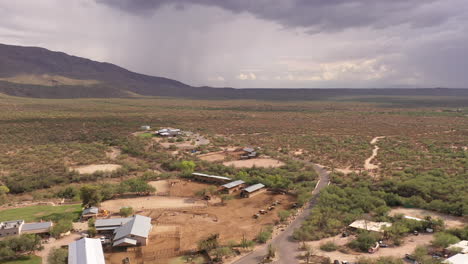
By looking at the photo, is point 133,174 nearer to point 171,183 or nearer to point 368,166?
point 171,183

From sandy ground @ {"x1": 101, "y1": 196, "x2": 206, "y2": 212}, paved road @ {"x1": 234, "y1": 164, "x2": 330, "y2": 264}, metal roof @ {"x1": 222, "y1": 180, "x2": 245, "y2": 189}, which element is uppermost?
metal roof @ {"x1": 222, "y1": 180, "x2": 245, "y2": 189}

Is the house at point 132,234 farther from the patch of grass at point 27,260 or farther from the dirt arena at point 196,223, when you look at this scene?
the patch of grass at point 27,260

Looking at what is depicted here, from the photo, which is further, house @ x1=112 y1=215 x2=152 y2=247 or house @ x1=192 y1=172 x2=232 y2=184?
house @ x1=192 y1=172 x2=232 y2=184

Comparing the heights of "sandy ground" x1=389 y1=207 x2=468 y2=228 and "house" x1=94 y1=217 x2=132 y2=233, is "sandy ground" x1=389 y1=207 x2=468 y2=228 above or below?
below

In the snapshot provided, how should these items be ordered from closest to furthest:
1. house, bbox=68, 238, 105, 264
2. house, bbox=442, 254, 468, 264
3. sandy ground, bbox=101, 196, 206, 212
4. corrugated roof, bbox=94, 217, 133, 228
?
house, bbox=442, 254, 468, 264 < house, bbox=68, 238, 105, 264 < corrugated roof, bbox=94, 217, 133, 228 < sandy ground, bbox=101, 196, 206, 212

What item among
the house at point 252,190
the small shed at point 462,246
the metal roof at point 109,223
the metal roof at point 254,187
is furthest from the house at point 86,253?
the small shed at point 462,246

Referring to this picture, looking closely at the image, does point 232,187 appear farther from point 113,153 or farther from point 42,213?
point 113,153

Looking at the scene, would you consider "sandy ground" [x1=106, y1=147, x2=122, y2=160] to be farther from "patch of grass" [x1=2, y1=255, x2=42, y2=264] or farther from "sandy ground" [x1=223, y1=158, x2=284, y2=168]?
"patch of grass" [x1=2, y1=255, x2=42, y2=264]

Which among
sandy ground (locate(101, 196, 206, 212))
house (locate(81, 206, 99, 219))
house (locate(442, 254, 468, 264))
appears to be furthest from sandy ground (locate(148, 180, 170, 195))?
house (locate(442, 254, 468, 264))
